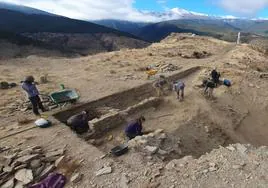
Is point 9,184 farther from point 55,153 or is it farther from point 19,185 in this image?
point 55,153

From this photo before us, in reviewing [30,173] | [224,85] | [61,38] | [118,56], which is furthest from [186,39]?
[61,38]

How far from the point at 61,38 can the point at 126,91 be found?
3550 inches

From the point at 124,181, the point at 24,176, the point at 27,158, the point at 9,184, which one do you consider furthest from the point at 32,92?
the point at 124,181

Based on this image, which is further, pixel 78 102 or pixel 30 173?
pixel 78 102

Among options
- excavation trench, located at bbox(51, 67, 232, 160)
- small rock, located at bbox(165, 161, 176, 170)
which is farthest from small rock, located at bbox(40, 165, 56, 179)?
small rock, located at bbox(165, 161, 176, 170)

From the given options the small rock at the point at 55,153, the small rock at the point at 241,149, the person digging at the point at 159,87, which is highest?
the person digging at the point at 159,87

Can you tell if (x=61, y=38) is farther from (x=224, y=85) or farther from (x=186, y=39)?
(x=224, y=85)

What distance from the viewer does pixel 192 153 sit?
12891 millimetres

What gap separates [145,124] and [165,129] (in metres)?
1.18

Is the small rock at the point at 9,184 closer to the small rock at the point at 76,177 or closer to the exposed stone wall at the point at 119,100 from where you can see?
the small rock at the point at 76,177

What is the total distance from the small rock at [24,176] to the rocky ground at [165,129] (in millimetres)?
52

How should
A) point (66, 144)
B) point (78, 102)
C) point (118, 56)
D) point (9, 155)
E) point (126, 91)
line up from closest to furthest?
point (9, 155)
point (66, 144)
point (78, 102)
point (126, 91)
point (118, 56)

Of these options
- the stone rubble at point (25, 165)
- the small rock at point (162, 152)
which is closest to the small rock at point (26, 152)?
the stone rubble at point (25, 165)

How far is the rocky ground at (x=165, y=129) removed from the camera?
29.1ft
